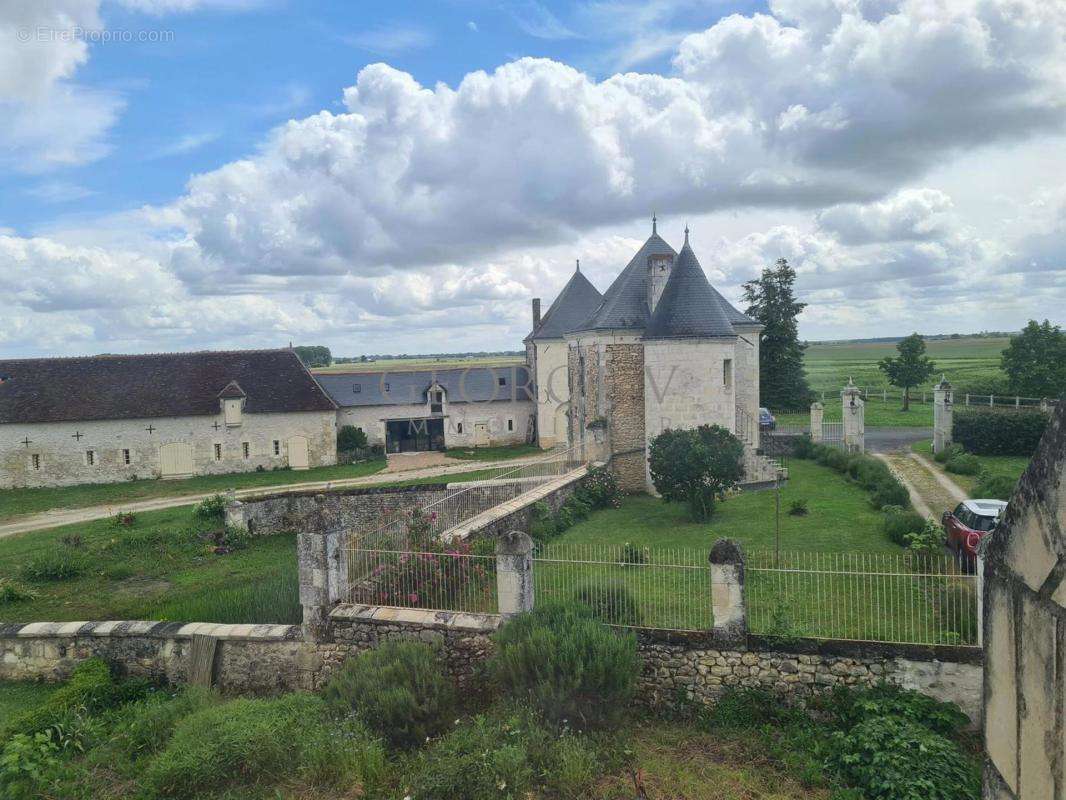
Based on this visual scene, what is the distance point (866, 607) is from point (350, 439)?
27.7 m

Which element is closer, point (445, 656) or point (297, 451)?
point (445, 656)

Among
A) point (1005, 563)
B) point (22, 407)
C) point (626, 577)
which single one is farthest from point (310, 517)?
point (22, 407)

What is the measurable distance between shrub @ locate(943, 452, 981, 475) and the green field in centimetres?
1452

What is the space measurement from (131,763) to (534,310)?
3252 centimetres

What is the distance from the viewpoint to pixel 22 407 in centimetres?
2948

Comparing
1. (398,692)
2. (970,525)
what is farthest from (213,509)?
(970,525)

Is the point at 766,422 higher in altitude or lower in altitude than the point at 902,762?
higher

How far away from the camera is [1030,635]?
6.88ft

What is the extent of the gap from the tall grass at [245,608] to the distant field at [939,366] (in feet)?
113

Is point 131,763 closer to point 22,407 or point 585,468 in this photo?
point 585,468

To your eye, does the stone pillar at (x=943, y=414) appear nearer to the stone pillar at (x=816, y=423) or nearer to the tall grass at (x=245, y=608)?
A: the stone pillar at (x=816, y=423)

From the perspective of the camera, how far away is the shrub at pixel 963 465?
20.6 m

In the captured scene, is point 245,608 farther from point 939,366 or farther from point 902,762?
point 939,366

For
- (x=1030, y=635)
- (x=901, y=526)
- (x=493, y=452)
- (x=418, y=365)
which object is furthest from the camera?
(x=418, y=365)
